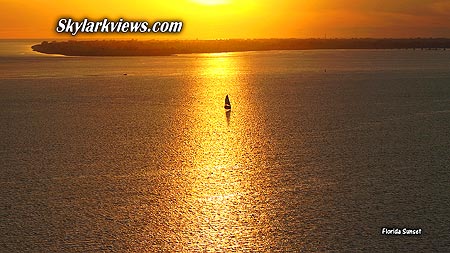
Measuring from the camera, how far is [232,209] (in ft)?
35.0

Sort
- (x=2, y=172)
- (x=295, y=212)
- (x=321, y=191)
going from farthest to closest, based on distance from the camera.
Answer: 1. (x=2, y=172)
2. (x=321, y=191)
3. (x=295, y=212)

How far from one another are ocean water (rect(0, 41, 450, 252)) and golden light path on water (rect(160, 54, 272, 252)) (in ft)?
0.10

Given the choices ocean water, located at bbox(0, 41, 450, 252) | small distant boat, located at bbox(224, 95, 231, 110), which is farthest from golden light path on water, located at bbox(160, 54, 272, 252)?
small distant boat, located at bbox(224, 95, 231, 110)

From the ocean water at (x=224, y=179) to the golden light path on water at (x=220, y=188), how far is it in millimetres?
32

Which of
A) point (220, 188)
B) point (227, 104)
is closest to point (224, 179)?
point (220, 188)

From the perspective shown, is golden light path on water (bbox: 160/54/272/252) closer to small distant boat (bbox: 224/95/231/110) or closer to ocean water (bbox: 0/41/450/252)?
ocean water (bbox: 0/41/450/252)

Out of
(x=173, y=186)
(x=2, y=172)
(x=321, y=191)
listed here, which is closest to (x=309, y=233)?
(x=321, y=191)

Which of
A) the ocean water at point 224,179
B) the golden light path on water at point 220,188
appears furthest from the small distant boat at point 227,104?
the golden light path on water at point 220,188

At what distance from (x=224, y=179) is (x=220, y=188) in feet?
2.65

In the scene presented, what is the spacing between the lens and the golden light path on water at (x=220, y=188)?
9203 mm

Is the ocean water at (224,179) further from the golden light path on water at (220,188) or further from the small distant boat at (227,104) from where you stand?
the small distant boat at (227,104)

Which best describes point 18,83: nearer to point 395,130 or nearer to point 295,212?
point 395,130

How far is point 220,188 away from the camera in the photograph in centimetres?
1217

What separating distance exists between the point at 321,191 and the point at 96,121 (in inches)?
504
